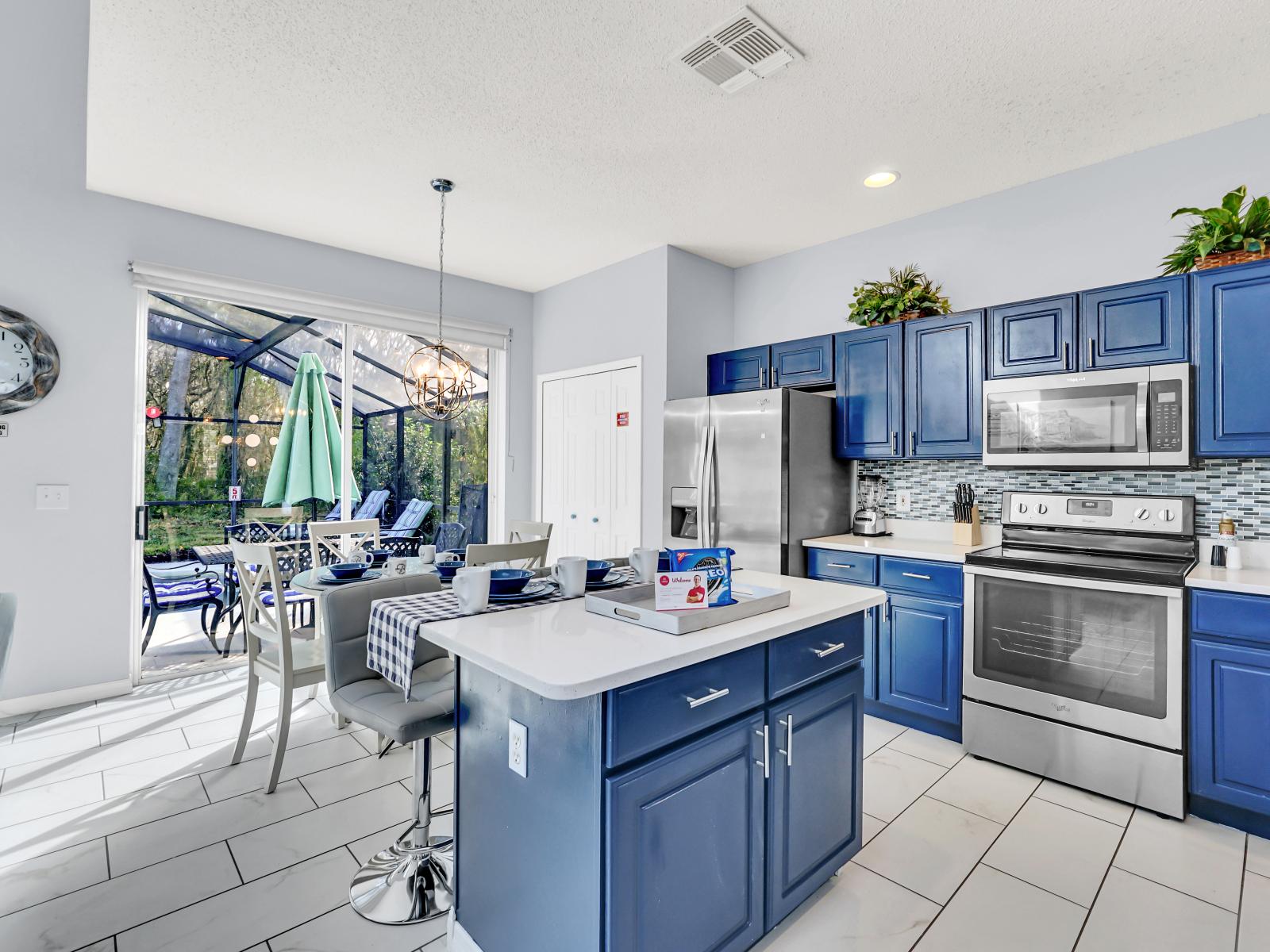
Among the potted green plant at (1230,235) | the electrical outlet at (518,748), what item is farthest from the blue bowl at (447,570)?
the potted green plant at (1230,235)

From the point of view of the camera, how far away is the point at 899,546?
10.7 ft

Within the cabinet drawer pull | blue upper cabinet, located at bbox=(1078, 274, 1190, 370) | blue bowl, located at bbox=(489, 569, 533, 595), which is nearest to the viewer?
the cabinet drawer pull

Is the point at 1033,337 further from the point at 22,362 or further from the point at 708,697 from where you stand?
the point at 22,362

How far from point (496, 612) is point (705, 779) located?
0.70m

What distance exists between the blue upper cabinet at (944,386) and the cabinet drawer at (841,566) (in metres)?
0.65

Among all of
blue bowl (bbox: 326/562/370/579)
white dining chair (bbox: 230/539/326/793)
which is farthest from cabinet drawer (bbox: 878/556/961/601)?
white dining chair (bbox: 230/539/326/793)

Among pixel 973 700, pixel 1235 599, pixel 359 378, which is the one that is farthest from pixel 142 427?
pixel 1235 599

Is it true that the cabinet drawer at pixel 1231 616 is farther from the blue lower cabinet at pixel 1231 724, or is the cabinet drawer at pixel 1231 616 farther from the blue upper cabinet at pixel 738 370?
the blue upper cabinet at pixel 738 370

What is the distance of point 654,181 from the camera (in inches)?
130

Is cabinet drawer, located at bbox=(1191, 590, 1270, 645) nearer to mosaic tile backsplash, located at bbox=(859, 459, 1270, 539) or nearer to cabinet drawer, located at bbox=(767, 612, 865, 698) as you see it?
mosaic tile backsplash, located at bbox=(859, 459, 1270, 539)

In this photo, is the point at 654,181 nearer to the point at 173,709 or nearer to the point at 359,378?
the point at 359,378

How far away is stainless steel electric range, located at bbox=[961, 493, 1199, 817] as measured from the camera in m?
2.37

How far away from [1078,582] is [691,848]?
205 cm

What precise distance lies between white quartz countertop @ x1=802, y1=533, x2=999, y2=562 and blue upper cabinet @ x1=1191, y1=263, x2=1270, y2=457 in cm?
99
